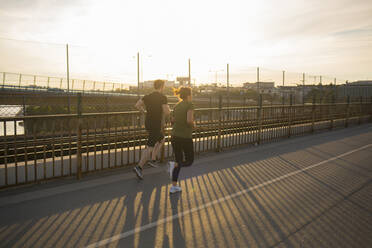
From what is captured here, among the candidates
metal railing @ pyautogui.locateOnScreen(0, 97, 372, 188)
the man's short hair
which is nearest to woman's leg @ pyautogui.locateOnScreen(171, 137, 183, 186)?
the man's short hair

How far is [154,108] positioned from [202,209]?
2.41 meters

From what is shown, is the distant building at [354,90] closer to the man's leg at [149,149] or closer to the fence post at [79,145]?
the man's leg at [149,149]

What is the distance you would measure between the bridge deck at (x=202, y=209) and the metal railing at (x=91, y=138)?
33 cm

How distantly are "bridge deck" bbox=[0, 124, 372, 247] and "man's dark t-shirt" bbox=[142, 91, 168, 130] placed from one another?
1.20m

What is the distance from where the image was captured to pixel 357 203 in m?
5.15

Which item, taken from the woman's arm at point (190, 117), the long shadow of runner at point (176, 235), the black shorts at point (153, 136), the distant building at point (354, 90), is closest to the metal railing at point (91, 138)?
the black shorts at point (153, 136)

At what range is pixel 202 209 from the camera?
4.81 m

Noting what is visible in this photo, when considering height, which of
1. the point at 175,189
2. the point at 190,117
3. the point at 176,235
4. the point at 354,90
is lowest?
the point at 176,235

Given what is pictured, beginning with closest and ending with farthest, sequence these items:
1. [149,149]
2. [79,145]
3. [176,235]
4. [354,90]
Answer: [176,235] < [79,145] < [149,149] < [354,90]

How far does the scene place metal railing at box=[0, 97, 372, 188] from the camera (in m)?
5.56

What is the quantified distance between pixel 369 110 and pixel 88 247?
23.4 m

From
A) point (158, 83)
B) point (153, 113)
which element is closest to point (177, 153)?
point (153, 113)

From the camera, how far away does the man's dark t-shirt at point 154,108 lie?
20.5ft

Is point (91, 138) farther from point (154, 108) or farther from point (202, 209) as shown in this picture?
point (202, 209)
